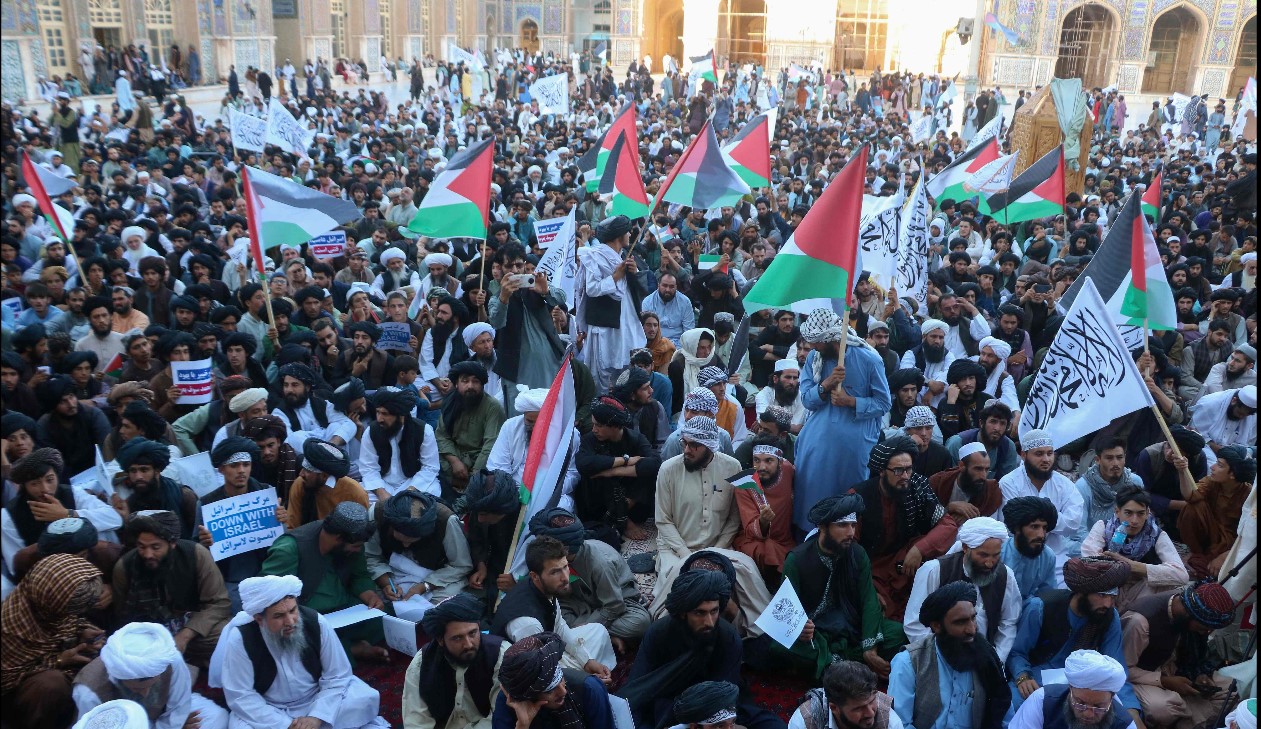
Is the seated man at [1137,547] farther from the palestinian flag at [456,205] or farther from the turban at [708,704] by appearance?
the palestinian flag at [456,205]

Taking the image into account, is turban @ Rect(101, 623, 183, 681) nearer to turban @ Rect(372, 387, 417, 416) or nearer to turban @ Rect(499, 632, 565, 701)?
turban @ Rect(499, 632, 565, 701)

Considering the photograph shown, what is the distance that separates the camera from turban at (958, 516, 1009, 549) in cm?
364

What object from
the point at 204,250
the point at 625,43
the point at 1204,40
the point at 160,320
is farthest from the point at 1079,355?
the point at 625,43

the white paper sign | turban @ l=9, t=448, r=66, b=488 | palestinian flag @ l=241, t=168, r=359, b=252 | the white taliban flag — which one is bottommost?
the white paper sign

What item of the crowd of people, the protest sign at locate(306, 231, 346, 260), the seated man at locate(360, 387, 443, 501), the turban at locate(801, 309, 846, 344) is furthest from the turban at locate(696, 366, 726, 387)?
the protest sign at locate(306, 231, 346, 260)

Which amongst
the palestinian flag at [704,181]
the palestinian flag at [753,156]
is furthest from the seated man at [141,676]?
the palestinian flag at [753,156]

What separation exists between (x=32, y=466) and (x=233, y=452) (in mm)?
713

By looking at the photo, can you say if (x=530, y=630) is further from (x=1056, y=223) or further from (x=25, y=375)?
(x=1056, y=223)

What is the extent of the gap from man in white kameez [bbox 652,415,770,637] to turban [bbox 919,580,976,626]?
1.19 m

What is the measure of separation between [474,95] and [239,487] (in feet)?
73.7

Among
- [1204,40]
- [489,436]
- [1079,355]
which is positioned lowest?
[489,436]

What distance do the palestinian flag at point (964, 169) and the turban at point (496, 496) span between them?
709cm

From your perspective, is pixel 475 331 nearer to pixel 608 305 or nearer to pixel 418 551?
pixel 608 305

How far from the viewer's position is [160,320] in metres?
6.82
